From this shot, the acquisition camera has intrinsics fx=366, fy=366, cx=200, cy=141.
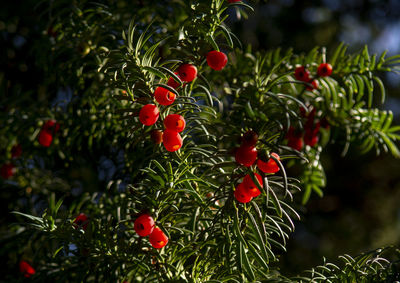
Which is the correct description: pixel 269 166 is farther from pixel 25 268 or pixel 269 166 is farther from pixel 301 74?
pixel 25 268

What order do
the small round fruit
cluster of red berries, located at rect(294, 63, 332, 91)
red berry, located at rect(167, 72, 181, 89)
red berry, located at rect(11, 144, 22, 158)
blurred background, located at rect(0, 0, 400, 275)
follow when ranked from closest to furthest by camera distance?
red berry, located at rect(167, 72, 181, 89) → cluster of red berries, located at rect(294, 63, 332, 91) → the small round fruit → red berry, located at rect(11, 144, 22, 158) → blurred background, located at rect(0, 0, 400, 275)

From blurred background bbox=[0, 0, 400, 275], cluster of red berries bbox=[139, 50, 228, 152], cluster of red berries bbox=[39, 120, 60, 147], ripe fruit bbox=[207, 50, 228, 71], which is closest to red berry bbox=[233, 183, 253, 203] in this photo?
cluster of red berries bbox=[139, 50, 228, 152]

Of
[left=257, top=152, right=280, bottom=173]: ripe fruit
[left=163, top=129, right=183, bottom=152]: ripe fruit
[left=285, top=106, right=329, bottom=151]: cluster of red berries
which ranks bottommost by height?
[left=285, top=106, right=329, bottom=151]: cluster of red berries

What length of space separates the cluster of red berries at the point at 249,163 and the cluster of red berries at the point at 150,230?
0.13m

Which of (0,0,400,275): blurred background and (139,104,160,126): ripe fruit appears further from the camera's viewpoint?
(0,0,400,275): blurred background

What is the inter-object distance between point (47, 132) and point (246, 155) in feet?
2.00

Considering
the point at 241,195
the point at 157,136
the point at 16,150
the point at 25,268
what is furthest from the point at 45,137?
the point at 241,195

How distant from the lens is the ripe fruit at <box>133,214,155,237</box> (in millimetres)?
511

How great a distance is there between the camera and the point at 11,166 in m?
1.03

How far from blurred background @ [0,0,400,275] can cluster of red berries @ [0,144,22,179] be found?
4.26 feet

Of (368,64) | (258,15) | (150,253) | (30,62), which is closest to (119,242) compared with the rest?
(150,253)

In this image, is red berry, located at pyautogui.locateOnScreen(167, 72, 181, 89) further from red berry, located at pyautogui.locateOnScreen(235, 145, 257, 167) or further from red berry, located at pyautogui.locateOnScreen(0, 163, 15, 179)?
red berry, located at pyautogui.locateOnScreen(0, 163, 15, 179)

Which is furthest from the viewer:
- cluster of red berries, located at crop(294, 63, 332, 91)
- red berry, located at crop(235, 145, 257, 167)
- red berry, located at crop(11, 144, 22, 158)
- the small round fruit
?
red berry, located at crop(11, 144, 22, 158)

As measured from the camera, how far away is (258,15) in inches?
87.0
